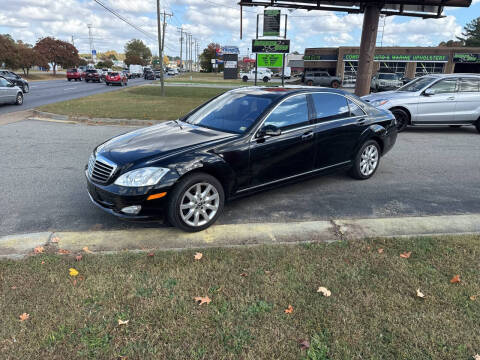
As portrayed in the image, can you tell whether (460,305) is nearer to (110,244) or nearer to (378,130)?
(110,244)

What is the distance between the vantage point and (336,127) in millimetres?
5297

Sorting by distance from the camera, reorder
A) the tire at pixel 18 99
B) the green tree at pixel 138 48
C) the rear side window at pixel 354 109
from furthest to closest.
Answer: the green tree at pixel 138 48 → the tire at pixel 18 99 → the rear side window at pixel 354 109

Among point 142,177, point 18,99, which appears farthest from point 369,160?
point 18,99

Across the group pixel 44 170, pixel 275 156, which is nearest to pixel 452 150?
pixel 275 156

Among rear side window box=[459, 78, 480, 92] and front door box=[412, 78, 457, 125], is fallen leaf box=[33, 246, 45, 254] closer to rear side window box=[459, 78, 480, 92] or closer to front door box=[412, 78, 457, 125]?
front door box=[412, 78, 457, 125]

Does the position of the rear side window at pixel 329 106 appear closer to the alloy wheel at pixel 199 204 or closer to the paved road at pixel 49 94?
the alloy wheel at pixel 199 204

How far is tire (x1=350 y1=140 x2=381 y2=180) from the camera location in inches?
232

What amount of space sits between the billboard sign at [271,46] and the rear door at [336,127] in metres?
17.6

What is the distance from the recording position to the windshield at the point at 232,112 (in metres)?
4.64

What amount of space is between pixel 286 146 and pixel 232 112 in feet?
2.98

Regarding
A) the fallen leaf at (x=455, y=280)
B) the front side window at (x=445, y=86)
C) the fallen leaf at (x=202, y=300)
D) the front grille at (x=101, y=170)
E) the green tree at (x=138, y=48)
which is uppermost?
the green tree at (x=138, y=48)

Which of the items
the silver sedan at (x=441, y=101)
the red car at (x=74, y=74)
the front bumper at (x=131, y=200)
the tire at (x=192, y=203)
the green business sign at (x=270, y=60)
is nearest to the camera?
the front bumper at (x=131, y=200)

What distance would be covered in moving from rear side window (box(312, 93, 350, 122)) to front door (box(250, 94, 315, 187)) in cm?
21

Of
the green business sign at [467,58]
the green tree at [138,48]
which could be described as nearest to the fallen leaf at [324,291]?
the green business sign at [467,58]
